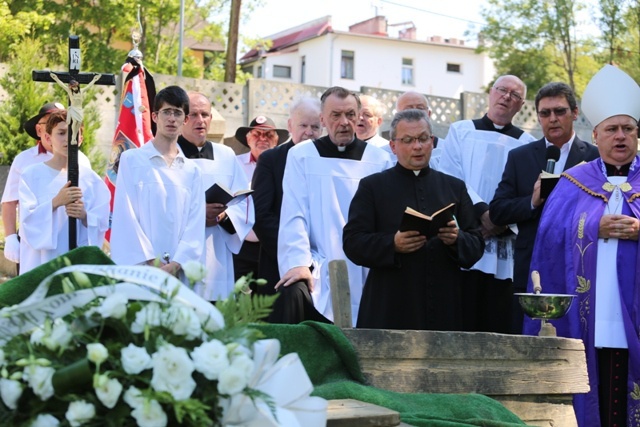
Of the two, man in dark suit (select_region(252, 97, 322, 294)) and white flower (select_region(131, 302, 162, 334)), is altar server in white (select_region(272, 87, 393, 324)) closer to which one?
man in dark suit (select_region(252, 97, 322, 294))

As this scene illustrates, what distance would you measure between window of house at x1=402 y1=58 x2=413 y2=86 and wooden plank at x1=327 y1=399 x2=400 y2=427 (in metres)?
56.3

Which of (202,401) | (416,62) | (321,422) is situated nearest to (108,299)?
(202,401)

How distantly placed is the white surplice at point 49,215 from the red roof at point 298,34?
48831 millimetres

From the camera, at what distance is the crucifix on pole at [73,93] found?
22.8 feet

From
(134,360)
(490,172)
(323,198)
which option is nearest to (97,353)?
(134,360)

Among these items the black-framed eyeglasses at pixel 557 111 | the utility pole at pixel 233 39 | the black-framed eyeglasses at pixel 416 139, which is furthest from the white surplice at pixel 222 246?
the utility pole at pixel 233 39

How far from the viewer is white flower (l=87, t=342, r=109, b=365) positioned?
7.11 feet

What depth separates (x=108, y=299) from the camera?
2268mm

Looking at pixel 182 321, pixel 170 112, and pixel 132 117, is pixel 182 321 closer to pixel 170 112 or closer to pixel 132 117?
pixel 170 112

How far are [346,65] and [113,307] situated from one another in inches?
2183

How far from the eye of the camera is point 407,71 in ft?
194

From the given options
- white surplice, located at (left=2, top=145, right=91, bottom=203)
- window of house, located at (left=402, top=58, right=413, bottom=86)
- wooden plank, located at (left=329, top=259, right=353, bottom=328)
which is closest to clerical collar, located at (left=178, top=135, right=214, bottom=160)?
white surplice, located at (left=2, top=145, right=91, bottom=203)

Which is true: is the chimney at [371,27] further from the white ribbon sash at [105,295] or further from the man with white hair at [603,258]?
the white ribbon sash at [105,295]

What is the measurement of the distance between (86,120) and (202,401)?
1568cm
